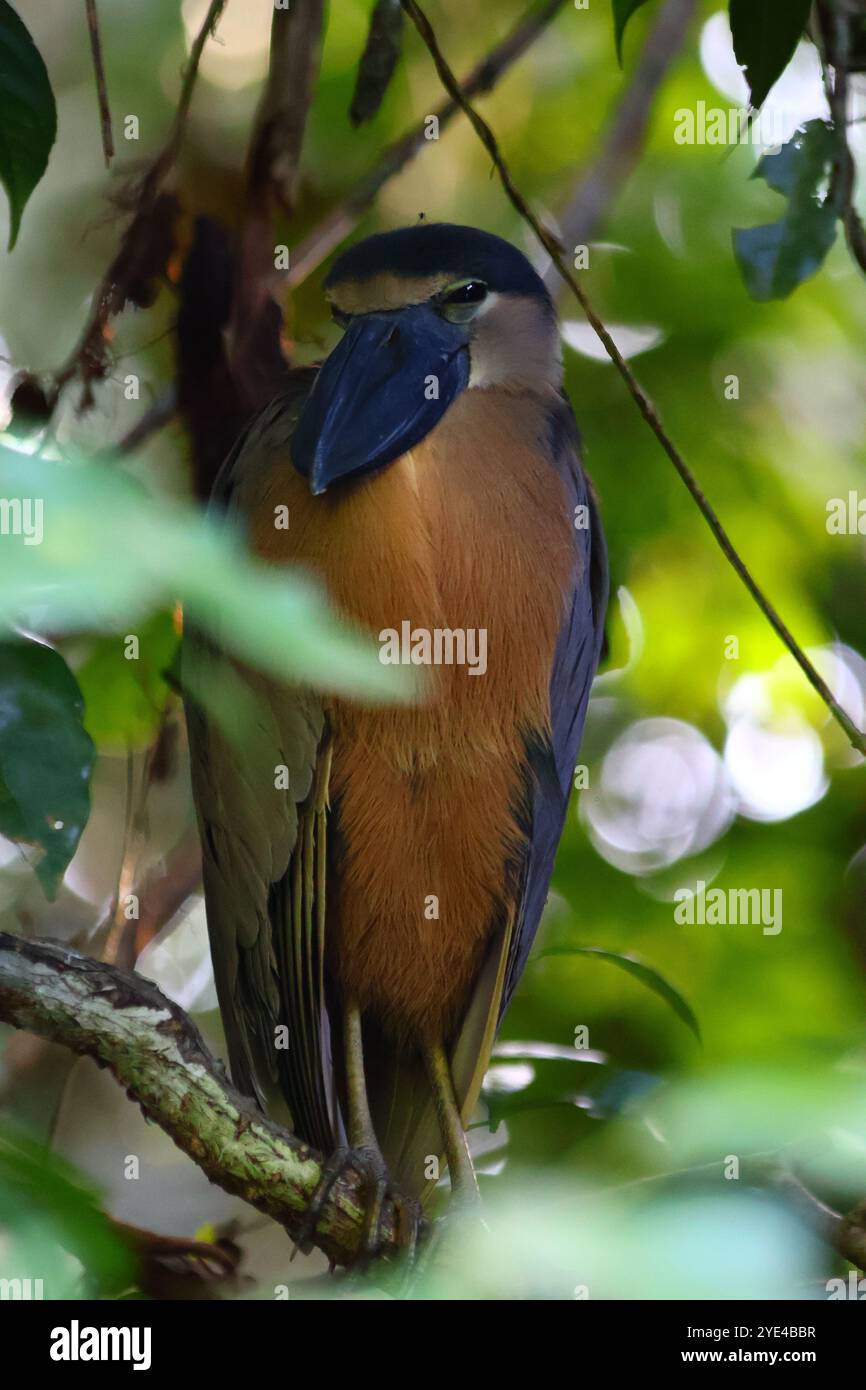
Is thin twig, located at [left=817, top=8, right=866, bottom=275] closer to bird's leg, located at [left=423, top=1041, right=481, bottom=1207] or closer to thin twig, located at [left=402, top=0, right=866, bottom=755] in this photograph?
thin twig, located at [left=402, top=0, right=866, bottom=755]

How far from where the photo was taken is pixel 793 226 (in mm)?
1400

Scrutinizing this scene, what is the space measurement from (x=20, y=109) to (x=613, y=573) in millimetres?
884

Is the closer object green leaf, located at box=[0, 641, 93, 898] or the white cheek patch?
green leaf, located at box=[0, 641, 93, 898]

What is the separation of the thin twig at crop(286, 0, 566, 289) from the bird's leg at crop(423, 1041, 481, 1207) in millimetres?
925

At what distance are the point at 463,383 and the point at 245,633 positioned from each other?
1.07 metres

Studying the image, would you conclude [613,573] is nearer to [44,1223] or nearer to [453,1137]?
[453,1137]

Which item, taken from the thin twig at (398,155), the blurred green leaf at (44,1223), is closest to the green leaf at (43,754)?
the blurred green leaf at (44,1223)

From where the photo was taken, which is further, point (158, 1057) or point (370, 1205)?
point (370, 1205)

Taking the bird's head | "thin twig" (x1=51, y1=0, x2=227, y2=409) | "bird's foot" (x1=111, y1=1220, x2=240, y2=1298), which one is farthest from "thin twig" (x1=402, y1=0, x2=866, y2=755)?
"bird's foot" (x1=111, y1=1220, x2=240, y2=1298)

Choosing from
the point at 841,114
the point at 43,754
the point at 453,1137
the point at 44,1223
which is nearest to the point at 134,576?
the point at 44,1223

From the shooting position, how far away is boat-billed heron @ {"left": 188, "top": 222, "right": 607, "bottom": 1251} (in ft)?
4.40

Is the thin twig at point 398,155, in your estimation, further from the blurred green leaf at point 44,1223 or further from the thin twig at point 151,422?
the blurred green leaf at point 44,1223

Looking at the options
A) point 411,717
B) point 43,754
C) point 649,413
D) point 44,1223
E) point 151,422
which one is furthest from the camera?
point 151,422

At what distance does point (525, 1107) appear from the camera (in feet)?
4.26
